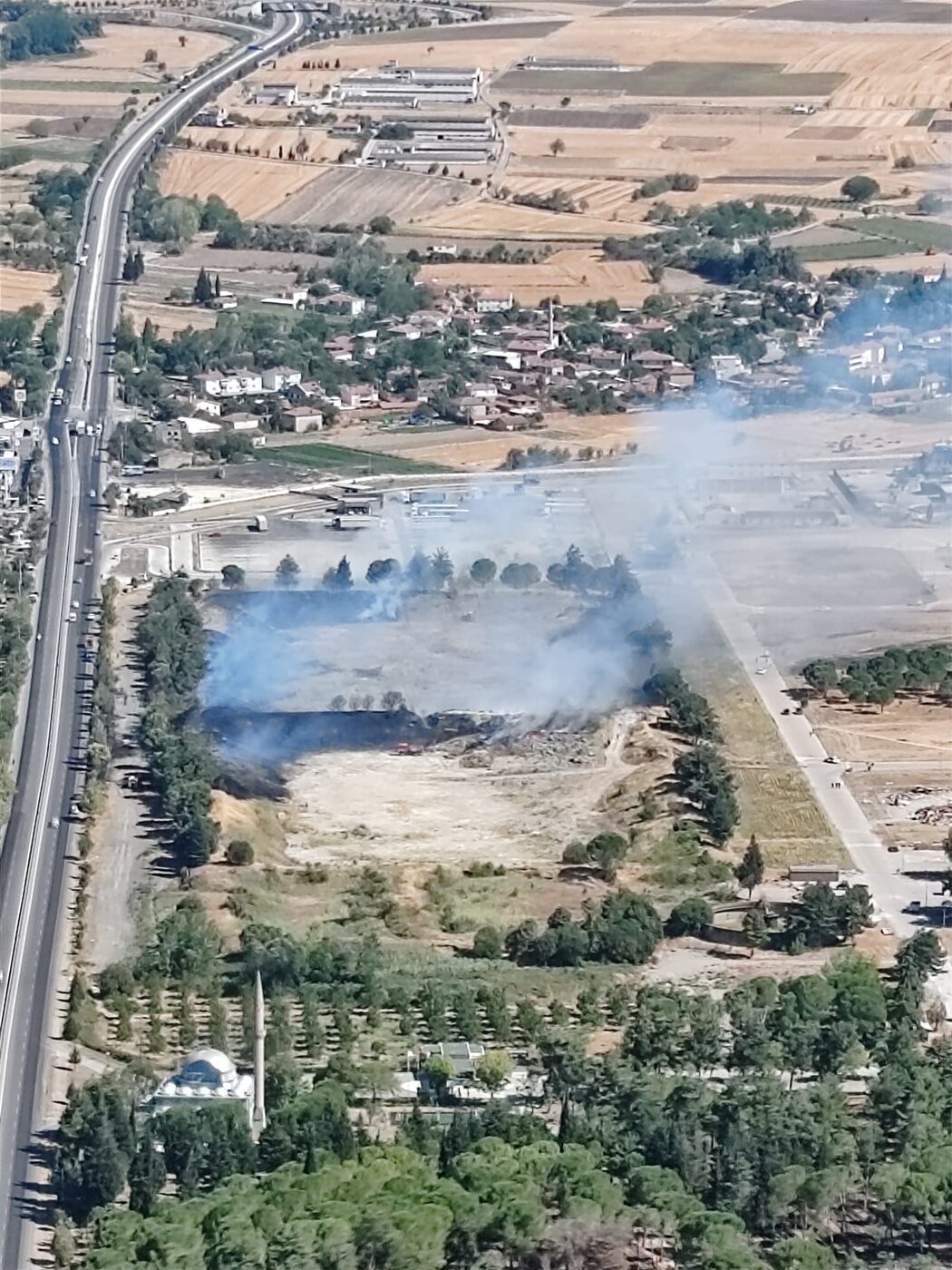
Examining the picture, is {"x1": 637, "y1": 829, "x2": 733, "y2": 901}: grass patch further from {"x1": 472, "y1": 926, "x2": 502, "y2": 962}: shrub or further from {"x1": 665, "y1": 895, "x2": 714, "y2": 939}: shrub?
{"x1": 472, "y1": 926, "x2": 502, "y2": 962}: shrub

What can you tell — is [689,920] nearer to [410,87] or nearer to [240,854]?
[240,854]

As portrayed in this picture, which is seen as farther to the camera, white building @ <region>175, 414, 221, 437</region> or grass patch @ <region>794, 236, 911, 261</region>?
grass patch @ <region>794, 236, 911, 261</region>

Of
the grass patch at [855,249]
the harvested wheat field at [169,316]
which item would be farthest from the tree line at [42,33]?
the grass patch at [855,249]

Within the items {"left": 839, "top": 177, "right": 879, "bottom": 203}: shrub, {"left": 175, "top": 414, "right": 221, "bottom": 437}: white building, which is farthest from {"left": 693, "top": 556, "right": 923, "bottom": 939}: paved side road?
{"left": 839, "top": 177, "right": 879, "bottom": 203}: shrub

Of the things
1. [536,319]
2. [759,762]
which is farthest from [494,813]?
[536,319]

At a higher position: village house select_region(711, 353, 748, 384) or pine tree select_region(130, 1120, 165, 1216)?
pine tree select_region(130, 1120, 165, 1216)

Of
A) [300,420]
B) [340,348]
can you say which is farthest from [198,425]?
[340,348]

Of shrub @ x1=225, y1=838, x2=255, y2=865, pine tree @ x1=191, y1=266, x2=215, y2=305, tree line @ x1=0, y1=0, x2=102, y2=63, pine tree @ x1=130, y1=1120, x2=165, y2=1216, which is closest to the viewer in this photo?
pine tree @ x1=130, y1=1120, x2=165, y2=1216

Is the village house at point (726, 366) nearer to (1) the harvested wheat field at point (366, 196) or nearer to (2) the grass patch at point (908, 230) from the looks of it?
(2) the grass patch at point (908, 230)
